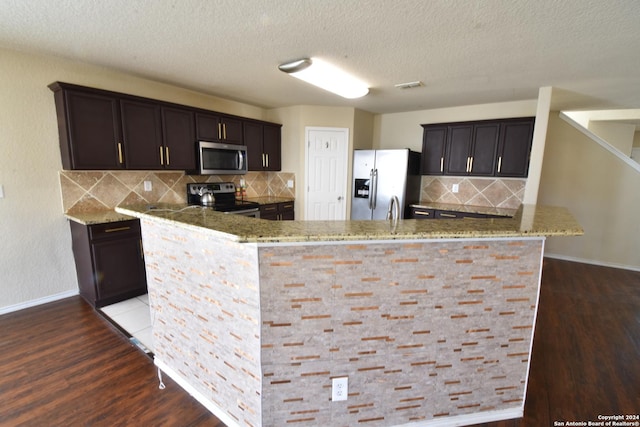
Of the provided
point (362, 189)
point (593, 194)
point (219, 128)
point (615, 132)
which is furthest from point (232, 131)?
point (615, 132)

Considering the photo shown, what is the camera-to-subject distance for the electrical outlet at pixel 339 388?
58.6 inches

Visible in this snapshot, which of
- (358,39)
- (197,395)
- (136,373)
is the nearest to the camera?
(197,395)

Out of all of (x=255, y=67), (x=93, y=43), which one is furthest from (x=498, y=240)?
(x=93, y=43)

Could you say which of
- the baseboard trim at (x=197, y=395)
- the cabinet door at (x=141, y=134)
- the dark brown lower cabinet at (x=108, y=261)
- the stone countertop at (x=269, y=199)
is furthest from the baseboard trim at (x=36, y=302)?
the stone countertop at (x=269, y=199)

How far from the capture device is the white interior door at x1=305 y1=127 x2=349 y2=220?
4664 millimetres

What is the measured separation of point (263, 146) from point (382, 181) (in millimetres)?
1917

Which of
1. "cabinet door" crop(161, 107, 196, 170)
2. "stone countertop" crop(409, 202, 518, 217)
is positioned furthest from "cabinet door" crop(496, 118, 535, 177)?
"cabinet door" crop(161, 107, 196, 170)

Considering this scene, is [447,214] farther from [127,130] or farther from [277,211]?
[127,130]

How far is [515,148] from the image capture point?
3.89 m

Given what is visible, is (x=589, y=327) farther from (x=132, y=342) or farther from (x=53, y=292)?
(x=53, y=292)

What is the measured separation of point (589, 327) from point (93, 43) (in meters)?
4.96

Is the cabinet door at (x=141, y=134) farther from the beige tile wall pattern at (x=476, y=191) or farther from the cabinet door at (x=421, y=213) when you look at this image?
the beige tile wall pattern at (x=476, y=191)

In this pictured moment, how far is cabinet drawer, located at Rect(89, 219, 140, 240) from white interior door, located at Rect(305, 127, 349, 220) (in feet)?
8.12

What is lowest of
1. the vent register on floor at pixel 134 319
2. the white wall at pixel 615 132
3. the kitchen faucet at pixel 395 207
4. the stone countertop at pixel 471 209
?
the vent register on floor at pixel 134 319
